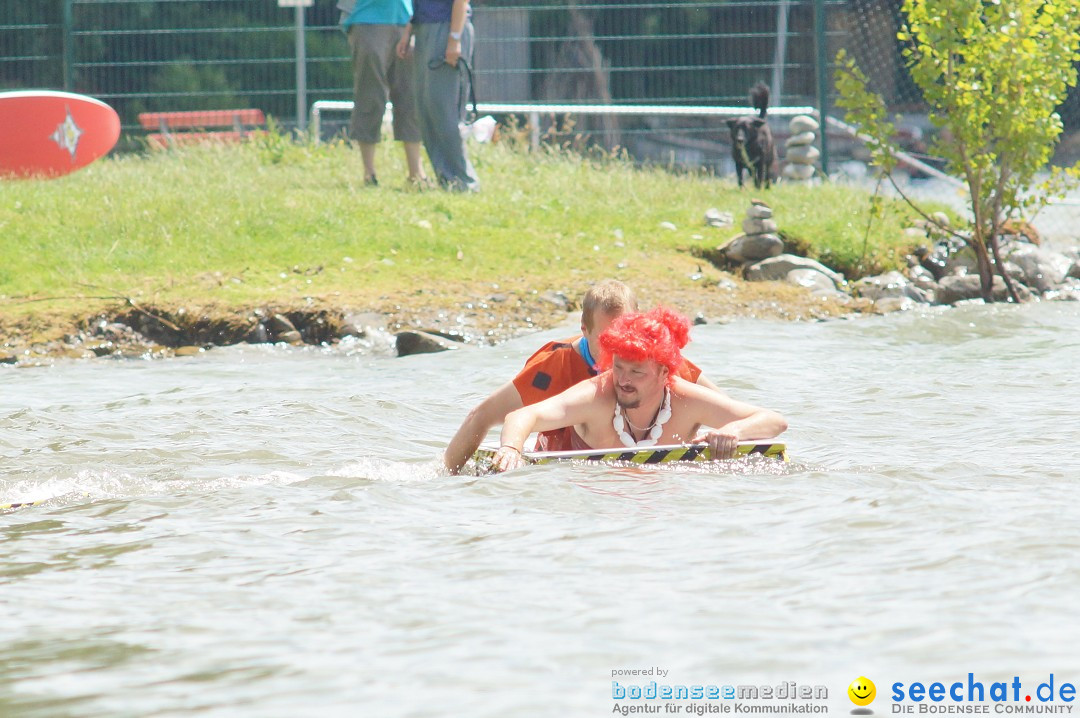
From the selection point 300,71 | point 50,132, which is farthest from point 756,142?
point 50,132

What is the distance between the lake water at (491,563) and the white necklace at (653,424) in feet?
1.08

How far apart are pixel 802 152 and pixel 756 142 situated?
1.31 m

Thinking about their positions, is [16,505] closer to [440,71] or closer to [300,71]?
[440,71]

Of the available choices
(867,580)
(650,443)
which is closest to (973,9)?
(650,443)

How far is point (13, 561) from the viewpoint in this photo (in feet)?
14.9

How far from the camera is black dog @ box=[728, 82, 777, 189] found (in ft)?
44.7

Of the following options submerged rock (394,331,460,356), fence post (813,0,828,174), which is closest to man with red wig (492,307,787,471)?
submerged rock (394,331,460,356)

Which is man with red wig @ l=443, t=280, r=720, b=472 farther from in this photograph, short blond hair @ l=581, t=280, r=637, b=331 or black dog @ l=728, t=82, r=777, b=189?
black dog @ l=728, t=82, r=777, b=189

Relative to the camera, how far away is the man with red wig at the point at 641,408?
18.3ft

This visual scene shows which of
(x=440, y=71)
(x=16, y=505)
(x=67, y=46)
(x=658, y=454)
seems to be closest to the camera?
(x=16, y=505)

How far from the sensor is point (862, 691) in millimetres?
3361

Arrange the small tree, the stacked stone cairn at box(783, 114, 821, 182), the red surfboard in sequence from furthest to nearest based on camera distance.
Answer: the stacked stone cairn at box(783, 114, 821, 182), the red surfboard, the small tree

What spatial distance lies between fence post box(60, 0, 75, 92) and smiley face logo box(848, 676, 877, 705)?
1447 centimetres

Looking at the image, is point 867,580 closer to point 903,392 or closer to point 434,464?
point 434,464
